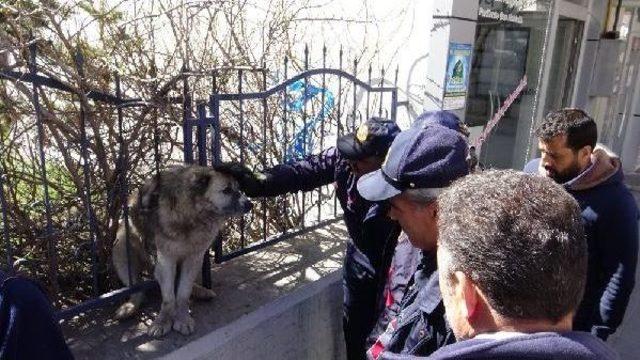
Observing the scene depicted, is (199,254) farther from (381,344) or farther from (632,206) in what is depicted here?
(632,206)

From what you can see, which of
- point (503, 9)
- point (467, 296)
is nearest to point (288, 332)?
point (467, 296)

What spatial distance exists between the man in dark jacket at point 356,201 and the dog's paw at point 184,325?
78 centimetres

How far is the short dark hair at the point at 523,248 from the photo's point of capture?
3.28ft

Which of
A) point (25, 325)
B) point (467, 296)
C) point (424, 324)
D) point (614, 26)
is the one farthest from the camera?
point (614, 26)

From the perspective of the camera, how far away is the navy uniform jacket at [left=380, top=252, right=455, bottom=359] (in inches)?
58.7

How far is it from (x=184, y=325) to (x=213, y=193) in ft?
2.39

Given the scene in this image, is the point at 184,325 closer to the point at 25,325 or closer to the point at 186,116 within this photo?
the point at 186,116

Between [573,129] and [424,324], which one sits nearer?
[424,324]

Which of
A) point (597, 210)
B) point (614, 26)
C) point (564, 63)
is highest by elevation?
point (614, 26)

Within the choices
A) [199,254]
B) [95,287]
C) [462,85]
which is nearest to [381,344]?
[199,254]

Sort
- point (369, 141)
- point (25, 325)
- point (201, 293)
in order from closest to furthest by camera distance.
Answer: point (25, 325), point (369, 141), point (201, 293)

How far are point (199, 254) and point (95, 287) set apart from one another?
0.56 meters

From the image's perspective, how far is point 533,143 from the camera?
7199 millimetres

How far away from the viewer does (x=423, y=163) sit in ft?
5.68
